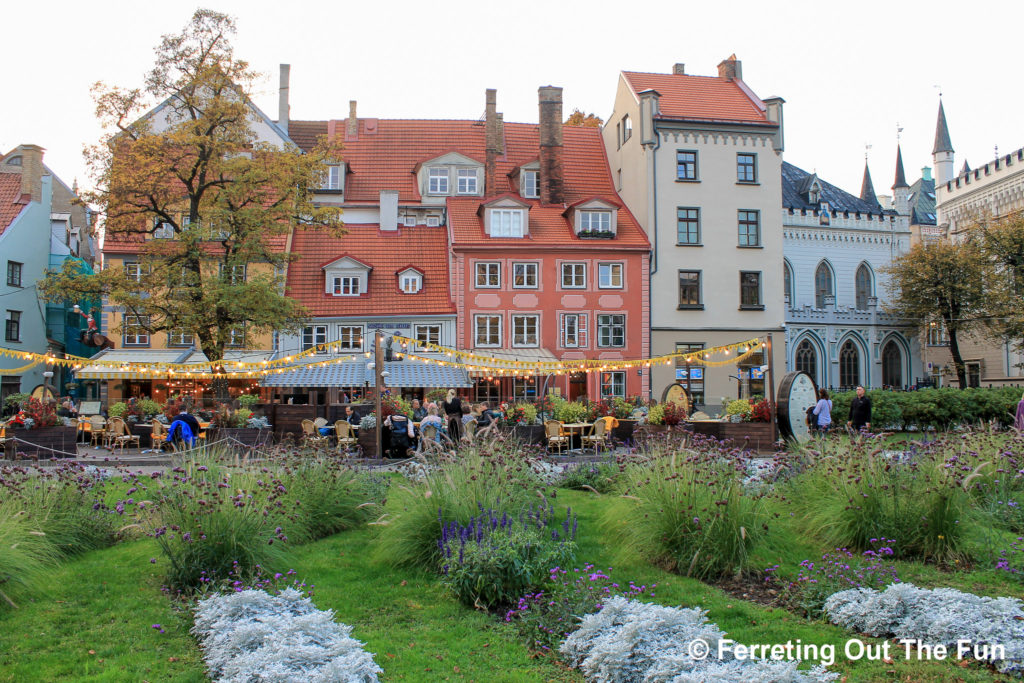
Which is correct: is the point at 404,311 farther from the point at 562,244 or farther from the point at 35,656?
the point at 35,656

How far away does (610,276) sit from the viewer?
112ft

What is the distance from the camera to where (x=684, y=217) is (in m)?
35.1

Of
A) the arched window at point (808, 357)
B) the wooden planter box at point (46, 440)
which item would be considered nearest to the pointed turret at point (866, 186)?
the arched window at point (808, 357)

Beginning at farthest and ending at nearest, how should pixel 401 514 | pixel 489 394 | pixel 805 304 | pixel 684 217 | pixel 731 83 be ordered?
pixel 805 304, pixel 731 83, pixel 684 217, pixel 489 394, pixel 401 514

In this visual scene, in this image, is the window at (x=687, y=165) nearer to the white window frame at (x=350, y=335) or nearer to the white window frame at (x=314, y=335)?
the white window frame at (x=350, y=335)

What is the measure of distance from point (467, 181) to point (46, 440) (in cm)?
2346

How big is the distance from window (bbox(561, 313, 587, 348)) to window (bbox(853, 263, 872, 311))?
19145 millimetres

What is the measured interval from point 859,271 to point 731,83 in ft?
44.5

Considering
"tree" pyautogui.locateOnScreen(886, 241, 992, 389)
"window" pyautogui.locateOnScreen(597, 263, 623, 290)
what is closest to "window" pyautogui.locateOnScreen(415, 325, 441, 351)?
"window" pyautogui.locateOnScreen(597, 263, 623, 290)

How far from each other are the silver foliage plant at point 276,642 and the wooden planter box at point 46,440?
12169mm

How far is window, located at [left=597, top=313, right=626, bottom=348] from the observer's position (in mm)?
34000

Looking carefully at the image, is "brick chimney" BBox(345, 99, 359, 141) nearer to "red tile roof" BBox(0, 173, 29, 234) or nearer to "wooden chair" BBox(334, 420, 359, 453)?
"red tile roof" BBox(0, 173, 29, 234)

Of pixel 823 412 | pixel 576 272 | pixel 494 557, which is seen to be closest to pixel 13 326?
pixel 576 272

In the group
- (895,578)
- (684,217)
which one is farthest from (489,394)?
(895,578)
